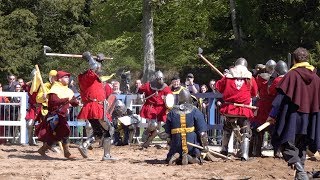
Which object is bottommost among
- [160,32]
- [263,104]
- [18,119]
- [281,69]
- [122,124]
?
[122,124]

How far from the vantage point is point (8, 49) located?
31.7 metres

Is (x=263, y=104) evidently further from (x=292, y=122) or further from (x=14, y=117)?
(x=14, y=117)

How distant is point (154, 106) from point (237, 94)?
11.7 feet

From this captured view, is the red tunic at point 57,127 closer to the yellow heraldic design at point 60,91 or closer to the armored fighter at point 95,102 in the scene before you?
the yellow heraldic design at point 60,91

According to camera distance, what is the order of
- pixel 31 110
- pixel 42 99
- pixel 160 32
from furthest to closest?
pixel 160 32, pixel 31 110, pixel 42 99

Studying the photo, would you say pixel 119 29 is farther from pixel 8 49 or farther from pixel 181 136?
pixel 181 136

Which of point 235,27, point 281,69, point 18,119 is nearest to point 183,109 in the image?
point 281,69

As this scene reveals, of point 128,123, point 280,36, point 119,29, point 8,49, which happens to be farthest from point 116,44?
point 128,123

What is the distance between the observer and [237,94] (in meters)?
12.8

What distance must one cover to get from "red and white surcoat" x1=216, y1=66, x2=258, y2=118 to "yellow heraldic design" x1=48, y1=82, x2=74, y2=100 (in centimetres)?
278

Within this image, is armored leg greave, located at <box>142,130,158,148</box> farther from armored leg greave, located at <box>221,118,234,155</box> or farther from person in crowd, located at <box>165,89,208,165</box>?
person in crowd, located at <box>165,89,208,165</box>

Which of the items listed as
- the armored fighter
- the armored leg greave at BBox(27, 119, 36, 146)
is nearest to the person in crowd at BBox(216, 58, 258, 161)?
the armored fighter

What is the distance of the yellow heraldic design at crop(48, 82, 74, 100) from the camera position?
13219mm

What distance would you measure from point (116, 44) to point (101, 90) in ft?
82.8
